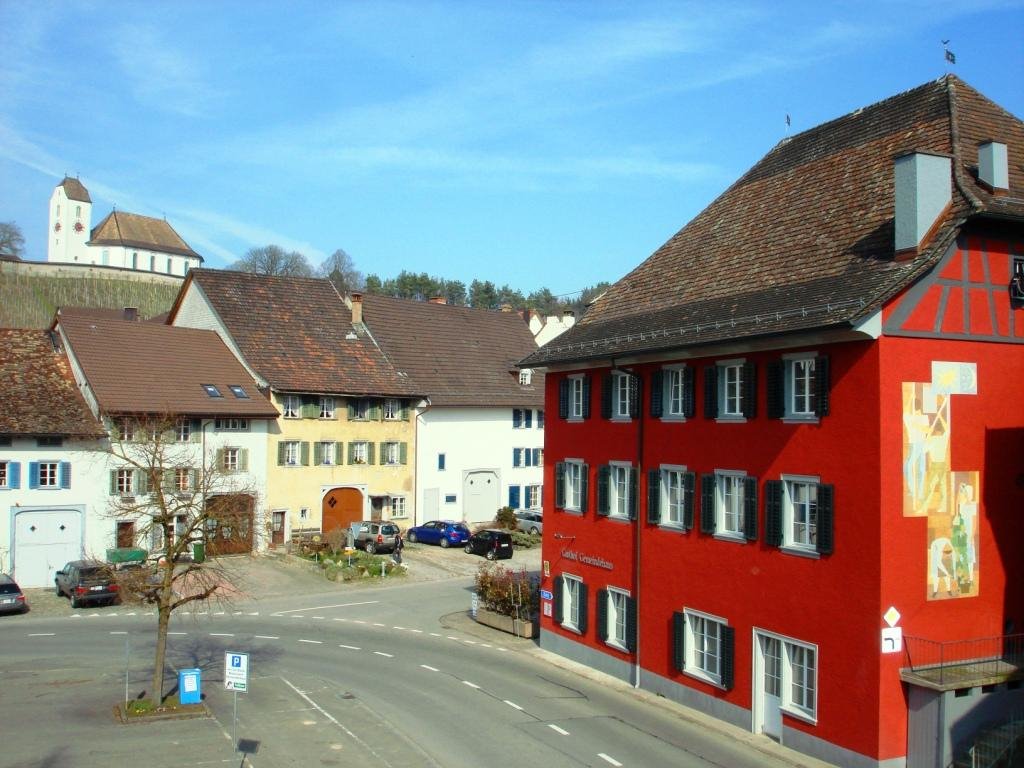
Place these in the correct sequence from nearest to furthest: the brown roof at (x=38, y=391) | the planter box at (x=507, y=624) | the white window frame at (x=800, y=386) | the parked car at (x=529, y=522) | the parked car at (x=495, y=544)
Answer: the white window frame at (x=800, y=386)
the planter box at (x=507, y=624)
the brown roof at (x=38, y=391)
the parked car at (x=495, y=544)
the parked car at (x=529, y=522)

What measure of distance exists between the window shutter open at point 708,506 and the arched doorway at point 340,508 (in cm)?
2753

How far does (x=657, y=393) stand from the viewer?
80.3 feet

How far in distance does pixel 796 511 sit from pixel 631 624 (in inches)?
257

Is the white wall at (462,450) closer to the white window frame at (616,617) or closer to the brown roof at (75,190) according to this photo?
the white window frame at (616,617)

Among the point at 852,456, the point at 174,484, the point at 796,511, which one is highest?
the point at 852,456

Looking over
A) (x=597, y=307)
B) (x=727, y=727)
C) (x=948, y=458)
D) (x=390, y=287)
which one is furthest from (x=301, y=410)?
(x=390, y=287)

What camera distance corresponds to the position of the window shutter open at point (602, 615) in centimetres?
2614

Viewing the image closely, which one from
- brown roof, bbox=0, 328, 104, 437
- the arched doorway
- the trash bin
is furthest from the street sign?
the arched doorway

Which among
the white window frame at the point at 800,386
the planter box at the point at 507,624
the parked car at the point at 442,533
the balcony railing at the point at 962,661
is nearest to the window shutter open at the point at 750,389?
the white window frame at the point at 800,386

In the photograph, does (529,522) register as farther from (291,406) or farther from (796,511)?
(796,511)

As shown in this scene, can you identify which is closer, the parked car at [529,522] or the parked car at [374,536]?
the parked car at [374,536]

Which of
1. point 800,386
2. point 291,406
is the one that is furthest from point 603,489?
point 291,406

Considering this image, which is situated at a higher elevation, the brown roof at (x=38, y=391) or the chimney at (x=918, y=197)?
the chimney at (x=918, y=197)

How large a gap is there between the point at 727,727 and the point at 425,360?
35231 mm
